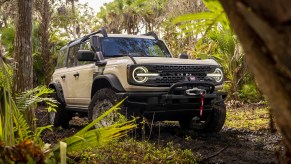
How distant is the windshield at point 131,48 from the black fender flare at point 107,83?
0.59m

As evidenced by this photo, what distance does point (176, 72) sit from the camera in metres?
5.49

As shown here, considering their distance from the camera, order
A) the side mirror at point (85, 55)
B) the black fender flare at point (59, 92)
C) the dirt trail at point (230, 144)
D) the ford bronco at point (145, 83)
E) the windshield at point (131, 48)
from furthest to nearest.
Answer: the black fender flare at point (59, 92), the windshield at point (131, 48), the side mirror at point (85, 55), the ford bronco at point (145, 83), the dirt trail at point (230, 144)

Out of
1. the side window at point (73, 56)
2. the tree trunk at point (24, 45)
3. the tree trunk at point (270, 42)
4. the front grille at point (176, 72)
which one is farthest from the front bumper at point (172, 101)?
the tree trunk at point (270, 42)

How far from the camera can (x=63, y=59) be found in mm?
7996

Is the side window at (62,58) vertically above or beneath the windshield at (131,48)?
beneath

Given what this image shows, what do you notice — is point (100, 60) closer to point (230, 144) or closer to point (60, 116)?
point (60, 116)

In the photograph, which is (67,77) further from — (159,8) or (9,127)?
(159,8)

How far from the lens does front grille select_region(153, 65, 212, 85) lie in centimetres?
535

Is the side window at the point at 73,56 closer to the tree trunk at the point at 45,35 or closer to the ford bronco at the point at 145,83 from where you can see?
the ford bronco at the point at 145,83

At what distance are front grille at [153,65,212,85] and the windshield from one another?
1066 mm

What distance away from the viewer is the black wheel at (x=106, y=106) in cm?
504

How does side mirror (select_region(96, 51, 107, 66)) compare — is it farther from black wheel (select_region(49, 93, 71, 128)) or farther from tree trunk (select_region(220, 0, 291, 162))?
tree trunk (select_region(220, 0, 291, 162))

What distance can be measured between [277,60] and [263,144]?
469cm

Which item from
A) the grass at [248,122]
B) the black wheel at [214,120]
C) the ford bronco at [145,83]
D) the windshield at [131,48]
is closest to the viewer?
the ford bronco at [145,83]
